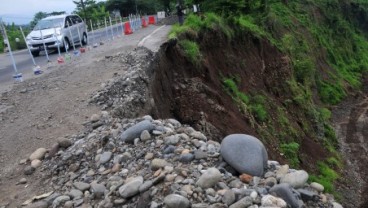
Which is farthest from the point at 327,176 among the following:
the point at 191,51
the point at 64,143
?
the point at 64,143

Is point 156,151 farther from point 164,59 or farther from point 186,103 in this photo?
point 164,59

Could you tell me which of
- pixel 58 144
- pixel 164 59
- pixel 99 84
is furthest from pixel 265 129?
pixel 58 144

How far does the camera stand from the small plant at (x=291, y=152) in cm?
1329

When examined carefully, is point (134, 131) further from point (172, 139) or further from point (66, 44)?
point (66, 44)

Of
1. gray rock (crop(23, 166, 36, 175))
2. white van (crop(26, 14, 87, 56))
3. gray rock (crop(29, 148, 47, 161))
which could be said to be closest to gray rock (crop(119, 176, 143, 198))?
gray rock (crop(23, 166, 36, 175))

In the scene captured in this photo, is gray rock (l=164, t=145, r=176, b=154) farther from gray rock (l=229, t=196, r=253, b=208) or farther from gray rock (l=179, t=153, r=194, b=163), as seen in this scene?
gray rock (l=229, t=196, r=253, b=208)

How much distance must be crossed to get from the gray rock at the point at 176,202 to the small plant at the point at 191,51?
904 centimetres

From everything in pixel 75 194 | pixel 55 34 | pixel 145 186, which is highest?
pixel 55 34

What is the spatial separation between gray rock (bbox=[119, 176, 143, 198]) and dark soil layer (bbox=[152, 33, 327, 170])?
4.22 metres

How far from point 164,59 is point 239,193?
7.98m

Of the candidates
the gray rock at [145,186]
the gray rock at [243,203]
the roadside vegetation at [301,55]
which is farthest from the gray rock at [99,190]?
the roadside vegetation at [301,55]

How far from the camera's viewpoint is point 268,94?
16875mm

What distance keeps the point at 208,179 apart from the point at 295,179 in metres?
1.01

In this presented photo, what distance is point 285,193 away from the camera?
396 centimetres
